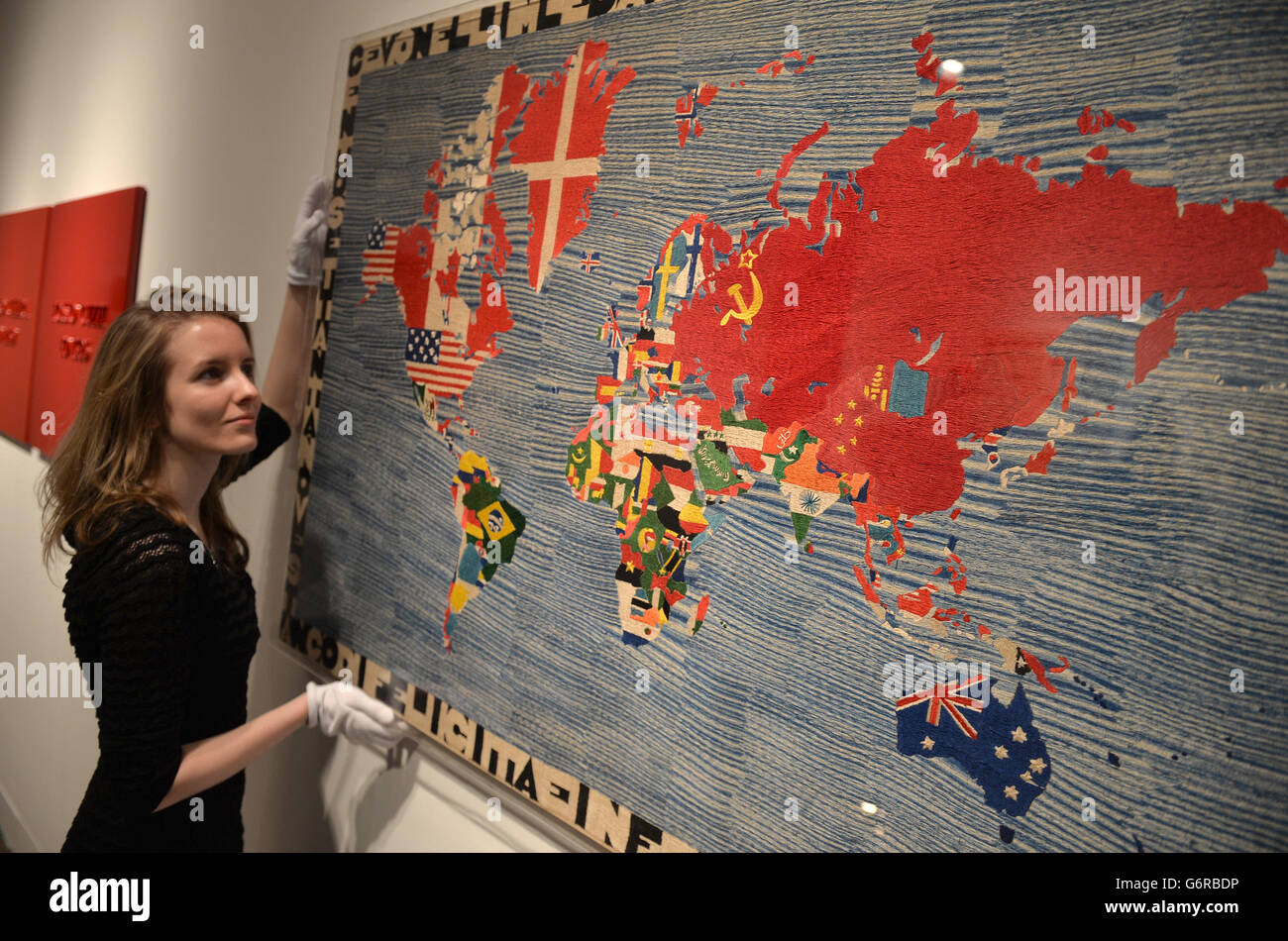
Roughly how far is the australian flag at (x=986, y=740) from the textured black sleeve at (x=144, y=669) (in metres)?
1.00

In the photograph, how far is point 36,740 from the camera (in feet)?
9.04

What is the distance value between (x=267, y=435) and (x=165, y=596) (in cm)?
52

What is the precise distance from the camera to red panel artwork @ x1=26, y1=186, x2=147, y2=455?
2457 mm

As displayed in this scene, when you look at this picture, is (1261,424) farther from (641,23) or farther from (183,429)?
(183,429)

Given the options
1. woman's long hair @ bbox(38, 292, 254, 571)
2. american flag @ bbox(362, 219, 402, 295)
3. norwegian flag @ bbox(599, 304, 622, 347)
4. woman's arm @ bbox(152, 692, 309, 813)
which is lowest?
woman's arm @ bbox(152, 692, 309, 813)

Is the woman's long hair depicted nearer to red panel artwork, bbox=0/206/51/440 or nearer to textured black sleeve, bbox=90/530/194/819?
textured black sleeve, bbox=90/530/194/819

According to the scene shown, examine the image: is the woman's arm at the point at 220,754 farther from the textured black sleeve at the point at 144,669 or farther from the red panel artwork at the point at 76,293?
the red panel artwork at the point at 76,293

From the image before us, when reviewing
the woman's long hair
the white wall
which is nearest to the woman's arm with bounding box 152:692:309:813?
the white wall

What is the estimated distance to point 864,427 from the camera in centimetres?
77

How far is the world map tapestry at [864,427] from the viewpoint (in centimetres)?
59

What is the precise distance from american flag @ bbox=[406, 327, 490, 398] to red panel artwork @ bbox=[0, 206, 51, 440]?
2363 mm

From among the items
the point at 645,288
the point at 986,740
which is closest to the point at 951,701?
the point at 986,740
